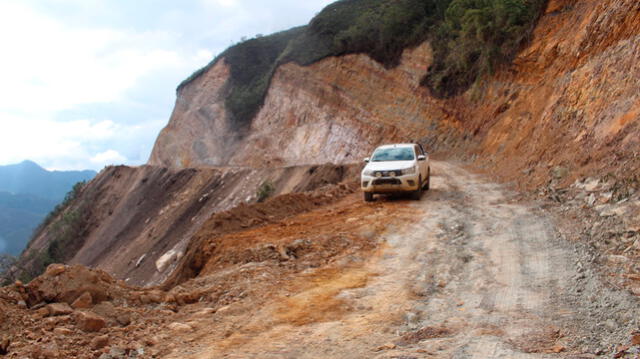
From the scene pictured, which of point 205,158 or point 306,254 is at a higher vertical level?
point 205,158

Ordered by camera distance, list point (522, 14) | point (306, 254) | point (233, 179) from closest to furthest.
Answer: point (306, 254) < point (522, 14) < point (233, 179)

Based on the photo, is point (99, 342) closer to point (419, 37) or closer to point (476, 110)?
point (476, 110)

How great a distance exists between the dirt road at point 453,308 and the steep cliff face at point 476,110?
173 inches

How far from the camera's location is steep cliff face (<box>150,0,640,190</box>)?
1259cm

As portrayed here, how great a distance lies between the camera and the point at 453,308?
5.23 m

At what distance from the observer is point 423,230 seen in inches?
353

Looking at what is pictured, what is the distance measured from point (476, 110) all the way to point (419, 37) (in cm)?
888

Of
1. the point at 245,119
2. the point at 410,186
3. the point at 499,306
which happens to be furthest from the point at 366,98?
the point at 499,306

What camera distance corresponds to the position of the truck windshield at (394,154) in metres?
12.7

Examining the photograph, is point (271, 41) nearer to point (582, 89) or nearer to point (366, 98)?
point (366, 98)

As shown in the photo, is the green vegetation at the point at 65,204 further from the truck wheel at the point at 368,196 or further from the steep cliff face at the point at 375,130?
the truck wheel at the point at 368,196

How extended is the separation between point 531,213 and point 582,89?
7465mm

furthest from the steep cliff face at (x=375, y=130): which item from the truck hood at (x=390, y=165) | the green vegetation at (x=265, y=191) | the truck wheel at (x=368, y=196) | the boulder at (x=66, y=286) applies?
the truck wheel at (x=368, y=196)

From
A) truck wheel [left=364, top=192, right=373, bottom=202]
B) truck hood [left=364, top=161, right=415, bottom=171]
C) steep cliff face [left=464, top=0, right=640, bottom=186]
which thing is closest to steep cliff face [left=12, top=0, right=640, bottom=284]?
steep cliff face [left=464, top=0, right=640, bottom=186]
